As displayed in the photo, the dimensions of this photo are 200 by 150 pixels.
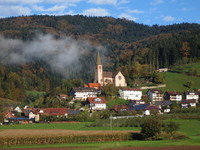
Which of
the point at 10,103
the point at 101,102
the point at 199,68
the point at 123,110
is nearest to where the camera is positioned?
the point at 123,110

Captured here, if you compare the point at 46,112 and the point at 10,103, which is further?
the point at 10,103

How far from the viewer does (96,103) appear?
303 ft

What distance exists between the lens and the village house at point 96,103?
92125 millimetres

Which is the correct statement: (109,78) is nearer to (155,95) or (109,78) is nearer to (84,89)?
(84,89)

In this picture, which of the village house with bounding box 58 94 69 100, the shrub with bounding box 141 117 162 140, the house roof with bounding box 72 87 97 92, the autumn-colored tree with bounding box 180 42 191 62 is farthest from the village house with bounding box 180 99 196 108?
the autumn-colored tree with bounding box 180 42 191 62

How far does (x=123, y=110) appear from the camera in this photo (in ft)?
284

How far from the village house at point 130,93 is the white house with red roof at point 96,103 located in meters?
7.49

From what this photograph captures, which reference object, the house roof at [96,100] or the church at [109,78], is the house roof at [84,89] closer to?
the house roof at [96,100]

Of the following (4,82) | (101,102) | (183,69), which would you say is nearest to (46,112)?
(101,102)

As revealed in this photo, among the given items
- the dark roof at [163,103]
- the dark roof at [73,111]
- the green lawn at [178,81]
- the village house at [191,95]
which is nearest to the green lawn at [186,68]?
the green lawn at [178,81]

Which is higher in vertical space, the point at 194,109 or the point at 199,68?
the point at 199,68

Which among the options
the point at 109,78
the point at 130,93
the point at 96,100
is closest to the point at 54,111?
the point at 96,100

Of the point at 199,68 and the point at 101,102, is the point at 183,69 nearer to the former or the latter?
the point at 199,68

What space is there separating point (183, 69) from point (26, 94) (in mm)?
48797
